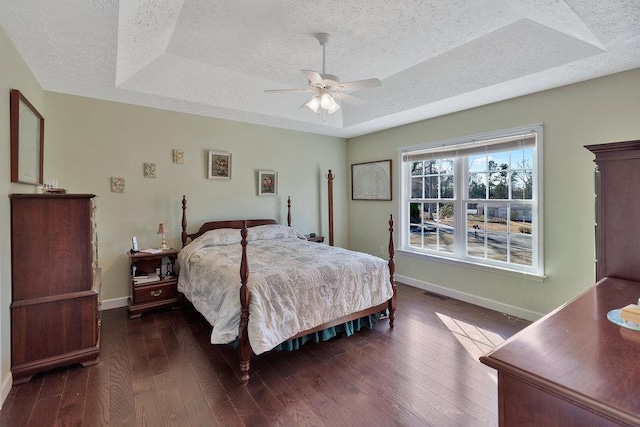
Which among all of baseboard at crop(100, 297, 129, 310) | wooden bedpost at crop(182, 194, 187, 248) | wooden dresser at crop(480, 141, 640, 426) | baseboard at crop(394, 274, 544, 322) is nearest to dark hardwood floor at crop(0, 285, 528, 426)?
baseboard at crop(394, 274, 544, 322)

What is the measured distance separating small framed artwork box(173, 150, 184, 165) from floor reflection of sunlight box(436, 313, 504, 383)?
12.2ft

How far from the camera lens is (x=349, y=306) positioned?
9.29 feet

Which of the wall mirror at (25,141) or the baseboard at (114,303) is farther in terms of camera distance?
the baseboard at (114,303)

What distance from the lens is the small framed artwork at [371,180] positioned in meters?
4.99

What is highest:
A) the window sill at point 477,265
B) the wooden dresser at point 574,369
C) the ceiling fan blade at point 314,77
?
the ceiling fan blade at point 314,77

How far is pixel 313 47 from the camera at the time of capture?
304cm

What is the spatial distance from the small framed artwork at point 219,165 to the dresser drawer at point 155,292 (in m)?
1.54

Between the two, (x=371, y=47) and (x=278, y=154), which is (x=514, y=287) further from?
(x=278, y=154)

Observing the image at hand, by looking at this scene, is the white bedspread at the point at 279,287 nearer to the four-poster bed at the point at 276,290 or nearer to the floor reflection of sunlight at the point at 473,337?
the four-poster bed at the point at 276,290

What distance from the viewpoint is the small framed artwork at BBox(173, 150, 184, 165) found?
4.02 metres

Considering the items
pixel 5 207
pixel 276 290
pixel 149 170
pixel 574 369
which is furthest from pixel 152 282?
pixel 574 369

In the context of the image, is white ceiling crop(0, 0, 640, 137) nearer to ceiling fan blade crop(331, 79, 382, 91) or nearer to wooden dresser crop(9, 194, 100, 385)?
ceiling fan blade crop(331, 79, 382, 91)

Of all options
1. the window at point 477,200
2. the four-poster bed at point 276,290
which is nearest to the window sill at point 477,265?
the window at point 477,200

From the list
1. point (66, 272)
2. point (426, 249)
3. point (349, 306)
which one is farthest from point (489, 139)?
point (66, 272)
